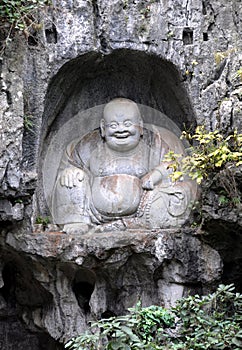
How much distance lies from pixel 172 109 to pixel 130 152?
31.3 inches

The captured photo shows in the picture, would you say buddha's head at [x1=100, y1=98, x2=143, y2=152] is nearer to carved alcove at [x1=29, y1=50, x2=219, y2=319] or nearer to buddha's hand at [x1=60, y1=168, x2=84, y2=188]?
carved alcove at [x1=29, y1=50, x2=219, y2=319]

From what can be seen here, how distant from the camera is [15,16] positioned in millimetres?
8586

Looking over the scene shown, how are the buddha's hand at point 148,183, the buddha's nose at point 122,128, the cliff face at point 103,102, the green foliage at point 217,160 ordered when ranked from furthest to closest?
the buddha's nose at point 122,128
the buddha's hand at point 148,183
the cliff face at point 103,102
the green foliage at point 217,160

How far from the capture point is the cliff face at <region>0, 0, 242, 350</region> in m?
8.72

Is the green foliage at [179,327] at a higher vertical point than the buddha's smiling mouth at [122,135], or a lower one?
lower

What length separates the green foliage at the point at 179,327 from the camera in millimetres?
6520

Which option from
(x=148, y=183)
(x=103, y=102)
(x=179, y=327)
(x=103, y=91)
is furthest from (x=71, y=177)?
(x=179, y=327)

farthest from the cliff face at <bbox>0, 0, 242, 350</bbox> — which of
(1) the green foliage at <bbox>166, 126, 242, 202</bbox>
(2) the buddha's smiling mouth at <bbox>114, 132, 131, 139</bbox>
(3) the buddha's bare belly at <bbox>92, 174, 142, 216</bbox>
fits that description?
(2) the buddha's smiling mouth at <bbox>114, 132, 131, 139</bbox>

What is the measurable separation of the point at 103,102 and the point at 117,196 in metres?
1.35

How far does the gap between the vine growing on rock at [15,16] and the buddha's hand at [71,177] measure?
5.89ft

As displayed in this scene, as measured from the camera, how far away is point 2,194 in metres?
8.51

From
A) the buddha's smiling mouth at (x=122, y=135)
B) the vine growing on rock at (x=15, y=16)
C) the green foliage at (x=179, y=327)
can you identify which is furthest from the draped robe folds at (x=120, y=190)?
the green foliage at (x=179, y=327)

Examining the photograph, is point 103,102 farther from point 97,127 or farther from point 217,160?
point 217,160

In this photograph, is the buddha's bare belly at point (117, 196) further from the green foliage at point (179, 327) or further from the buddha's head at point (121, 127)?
the green foliage at point (179, 327)
